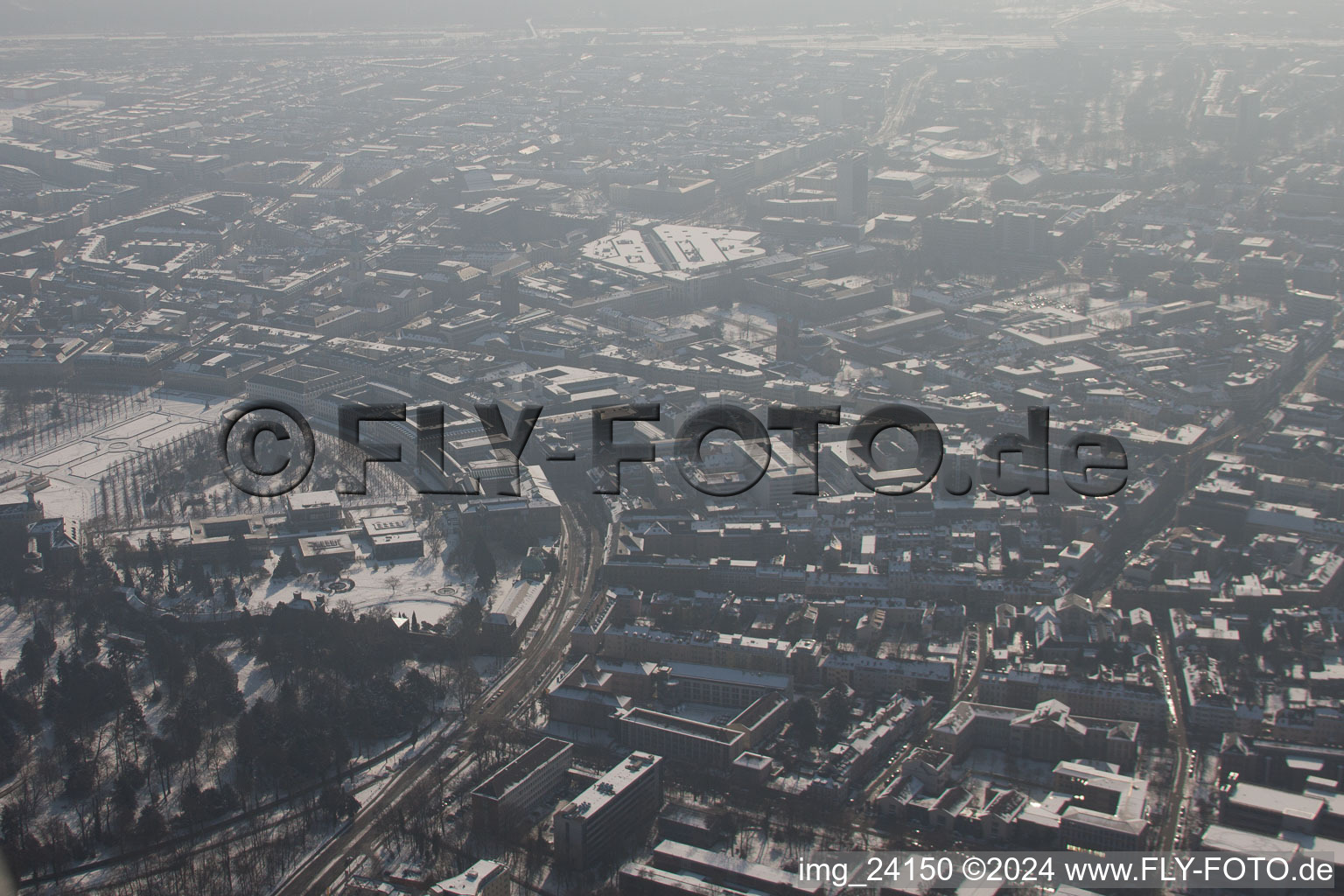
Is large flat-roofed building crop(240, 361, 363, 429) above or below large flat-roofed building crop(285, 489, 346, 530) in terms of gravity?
above

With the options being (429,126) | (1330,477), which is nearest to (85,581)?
(1330,477)

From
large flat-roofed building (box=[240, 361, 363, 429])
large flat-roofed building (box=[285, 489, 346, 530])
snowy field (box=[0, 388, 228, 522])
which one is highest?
large flat-roofed building (box=[240, 361, 363, 429])

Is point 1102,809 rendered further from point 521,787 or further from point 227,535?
point 227,535

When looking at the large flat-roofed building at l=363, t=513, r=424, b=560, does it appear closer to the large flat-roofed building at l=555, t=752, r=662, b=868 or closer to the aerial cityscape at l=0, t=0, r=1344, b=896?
the aerial cityscape at l=0, t=0, r=1344, b=896

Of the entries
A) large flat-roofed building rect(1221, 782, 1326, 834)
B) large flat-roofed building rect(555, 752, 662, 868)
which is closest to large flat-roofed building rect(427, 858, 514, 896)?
large flat-roofed building rect(555, 752, 662, 868)

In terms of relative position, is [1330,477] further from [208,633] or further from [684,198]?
[684,198]
